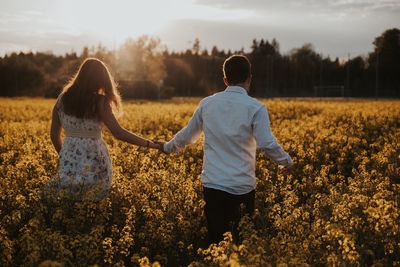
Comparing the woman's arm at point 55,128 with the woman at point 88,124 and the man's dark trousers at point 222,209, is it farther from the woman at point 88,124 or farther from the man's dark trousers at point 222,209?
the man's dark trousers at point 222,209

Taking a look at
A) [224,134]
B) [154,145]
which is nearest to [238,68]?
[224,134]

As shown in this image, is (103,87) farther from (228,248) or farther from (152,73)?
(152,73)

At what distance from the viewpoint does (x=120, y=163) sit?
9.85 metres

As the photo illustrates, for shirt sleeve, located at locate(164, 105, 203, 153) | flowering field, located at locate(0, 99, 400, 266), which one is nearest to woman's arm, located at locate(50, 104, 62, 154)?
flowering field, located at locate(0, 99, 400, 266)

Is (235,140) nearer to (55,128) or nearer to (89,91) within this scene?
(89,91)

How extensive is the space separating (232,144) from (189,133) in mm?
686

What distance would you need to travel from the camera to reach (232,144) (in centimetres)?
592

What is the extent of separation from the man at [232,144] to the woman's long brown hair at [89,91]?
4.21ft

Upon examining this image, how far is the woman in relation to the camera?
264 inches

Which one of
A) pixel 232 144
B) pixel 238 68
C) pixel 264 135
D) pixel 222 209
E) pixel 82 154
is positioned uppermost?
pixel 238 68

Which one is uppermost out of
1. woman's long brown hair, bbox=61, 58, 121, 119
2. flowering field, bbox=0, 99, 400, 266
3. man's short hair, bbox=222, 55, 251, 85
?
man's short hair, bbox=222, 55, 251, 85

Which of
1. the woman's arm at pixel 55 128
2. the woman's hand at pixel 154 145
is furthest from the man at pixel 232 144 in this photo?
the woman's arm at pixel 55 128

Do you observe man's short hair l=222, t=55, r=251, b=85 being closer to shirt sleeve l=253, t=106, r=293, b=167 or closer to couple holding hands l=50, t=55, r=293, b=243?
couple holding hands l=50, t=55, r=293, b=243

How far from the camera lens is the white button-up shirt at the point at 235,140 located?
581cm
